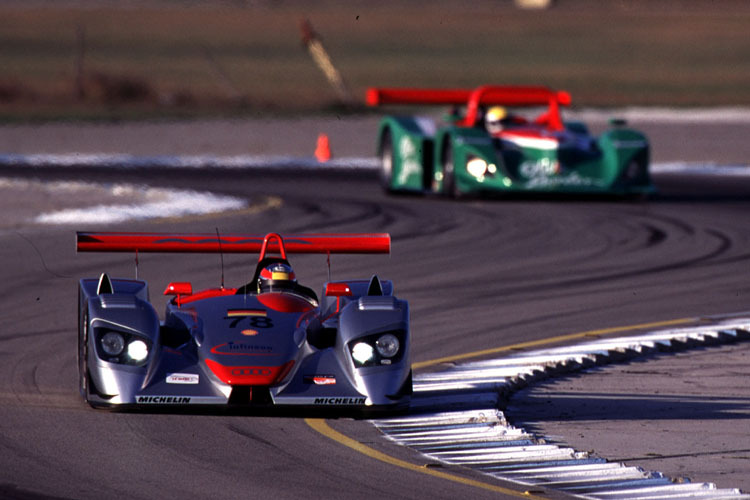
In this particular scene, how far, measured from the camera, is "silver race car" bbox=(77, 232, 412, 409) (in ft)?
28.4

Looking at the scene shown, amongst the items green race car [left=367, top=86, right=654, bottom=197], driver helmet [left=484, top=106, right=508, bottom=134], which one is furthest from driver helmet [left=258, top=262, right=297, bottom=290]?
driver helmet [left=484, top=106, right=508, bottom=134]

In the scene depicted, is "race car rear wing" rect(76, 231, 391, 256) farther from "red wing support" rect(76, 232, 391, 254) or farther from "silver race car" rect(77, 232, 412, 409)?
"silver race car" rect(77, 232, 412, 409)

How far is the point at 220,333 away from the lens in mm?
8938

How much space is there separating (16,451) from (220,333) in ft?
4.58

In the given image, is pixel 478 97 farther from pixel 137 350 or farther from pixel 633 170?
pixel 137 350

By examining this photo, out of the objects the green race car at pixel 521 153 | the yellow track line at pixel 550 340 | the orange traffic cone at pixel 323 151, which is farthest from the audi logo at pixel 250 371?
the orange traffic cone at pixel 323 151

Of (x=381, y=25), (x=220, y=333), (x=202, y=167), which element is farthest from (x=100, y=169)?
(x=381, y=25)

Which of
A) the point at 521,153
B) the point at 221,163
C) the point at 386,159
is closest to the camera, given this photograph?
the point at 521,153

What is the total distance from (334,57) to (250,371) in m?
58.6

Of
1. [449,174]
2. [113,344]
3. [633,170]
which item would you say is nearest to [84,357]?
[113,344]

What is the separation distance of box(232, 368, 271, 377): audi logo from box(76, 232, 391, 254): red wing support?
4.64 ft

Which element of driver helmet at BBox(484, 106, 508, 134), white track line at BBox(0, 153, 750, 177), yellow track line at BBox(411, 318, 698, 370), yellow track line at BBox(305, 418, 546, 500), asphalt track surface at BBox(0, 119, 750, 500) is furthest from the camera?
white track line at BBox(0, 153, 750, 177)

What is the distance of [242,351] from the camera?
877cm

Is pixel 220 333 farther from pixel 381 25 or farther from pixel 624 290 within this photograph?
pixel 381 25
